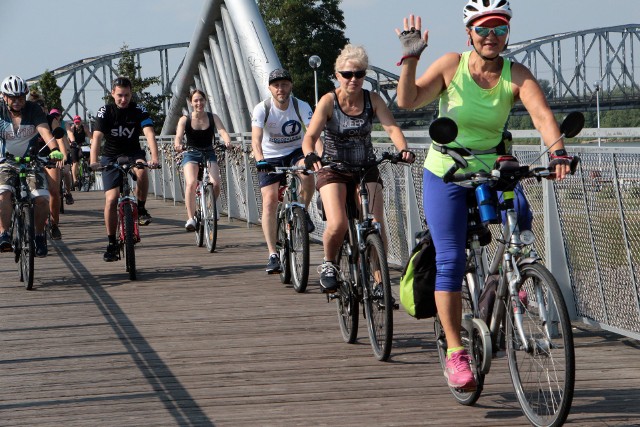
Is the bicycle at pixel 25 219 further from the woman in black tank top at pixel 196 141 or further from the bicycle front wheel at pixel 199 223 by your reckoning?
the bicycle front wheel at pixel 199 223

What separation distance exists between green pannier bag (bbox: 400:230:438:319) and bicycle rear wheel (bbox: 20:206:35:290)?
562cm

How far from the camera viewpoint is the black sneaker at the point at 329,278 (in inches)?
300

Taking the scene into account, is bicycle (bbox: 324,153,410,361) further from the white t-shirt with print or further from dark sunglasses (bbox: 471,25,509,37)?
the white t-shirt with print

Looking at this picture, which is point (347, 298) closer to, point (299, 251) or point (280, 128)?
point (299, 251)

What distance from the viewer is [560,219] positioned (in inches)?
313

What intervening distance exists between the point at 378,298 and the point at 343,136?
51.8 inches

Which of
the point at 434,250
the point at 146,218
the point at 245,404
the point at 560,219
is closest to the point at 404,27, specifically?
the point at 434,250

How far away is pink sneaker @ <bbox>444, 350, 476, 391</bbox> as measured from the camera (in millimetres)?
5496

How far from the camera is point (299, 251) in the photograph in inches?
396

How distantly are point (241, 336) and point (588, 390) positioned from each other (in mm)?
2722

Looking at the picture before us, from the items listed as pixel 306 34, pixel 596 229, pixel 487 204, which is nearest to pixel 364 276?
pixel 596 229

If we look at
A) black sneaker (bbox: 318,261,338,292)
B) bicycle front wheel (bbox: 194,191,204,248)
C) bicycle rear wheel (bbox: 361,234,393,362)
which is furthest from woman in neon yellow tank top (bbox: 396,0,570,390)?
bicycle front wheel (bbox: 194,191,204,248)

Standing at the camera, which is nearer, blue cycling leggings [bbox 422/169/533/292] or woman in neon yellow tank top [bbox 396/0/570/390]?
woman in neon yellow tank top [bbox 396/0/570/390]

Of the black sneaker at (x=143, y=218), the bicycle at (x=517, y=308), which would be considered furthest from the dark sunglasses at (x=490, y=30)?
the black sneaker at (x=143, y=218)
